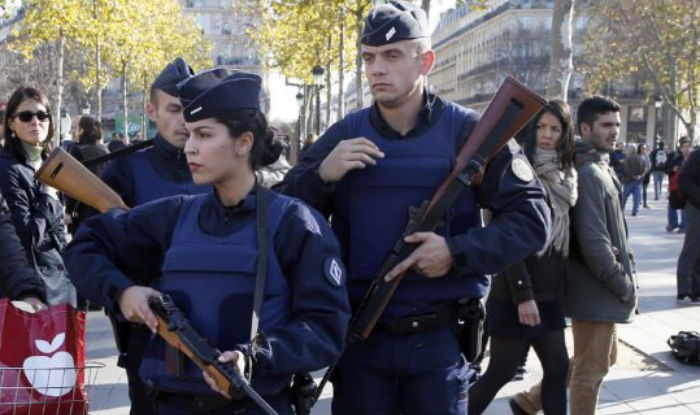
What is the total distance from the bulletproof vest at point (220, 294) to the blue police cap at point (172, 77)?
139cm

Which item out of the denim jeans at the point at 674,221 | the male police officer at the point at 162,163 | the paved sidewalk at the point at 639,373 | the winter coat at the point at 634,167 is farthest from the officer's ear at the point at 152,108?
the winter coat at the point at 634,167

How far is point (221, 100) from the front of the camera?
272 cm

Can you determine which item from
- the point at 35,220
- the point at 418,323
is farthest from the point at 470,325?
the point at 35,220

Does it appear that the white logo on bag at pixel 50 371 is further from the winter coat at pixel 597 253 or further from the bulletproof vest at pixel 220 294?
the winter coat at pixel 597 253

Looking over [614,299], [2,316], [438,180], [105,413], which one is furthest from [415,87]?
[105,413]

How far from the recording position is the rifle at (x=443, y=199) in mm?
3107

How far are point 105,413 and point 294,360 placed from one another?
3.87 metres

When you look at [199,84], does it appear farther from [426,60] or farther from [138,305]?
[426,60]

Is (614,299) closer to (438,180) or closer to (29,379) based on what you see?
(438,180)

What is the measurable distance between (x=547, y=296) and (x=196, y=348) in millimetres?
2747

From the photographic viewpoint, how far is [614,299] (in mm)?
4883

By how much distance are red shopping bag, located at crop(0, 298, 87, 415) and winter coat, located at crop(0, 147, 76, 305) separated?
2473 mm

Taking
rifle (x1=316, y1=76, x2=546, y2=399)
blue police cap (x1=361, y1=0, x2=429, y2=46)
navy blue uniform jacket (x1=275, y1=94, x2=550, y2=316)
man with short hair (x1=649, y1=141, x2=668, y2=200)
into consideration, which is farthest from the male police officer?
man with short hair (x1=649, y1=141, x2=668, y2=200)

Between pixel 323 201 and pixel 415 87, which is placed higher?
pixel 415 87
